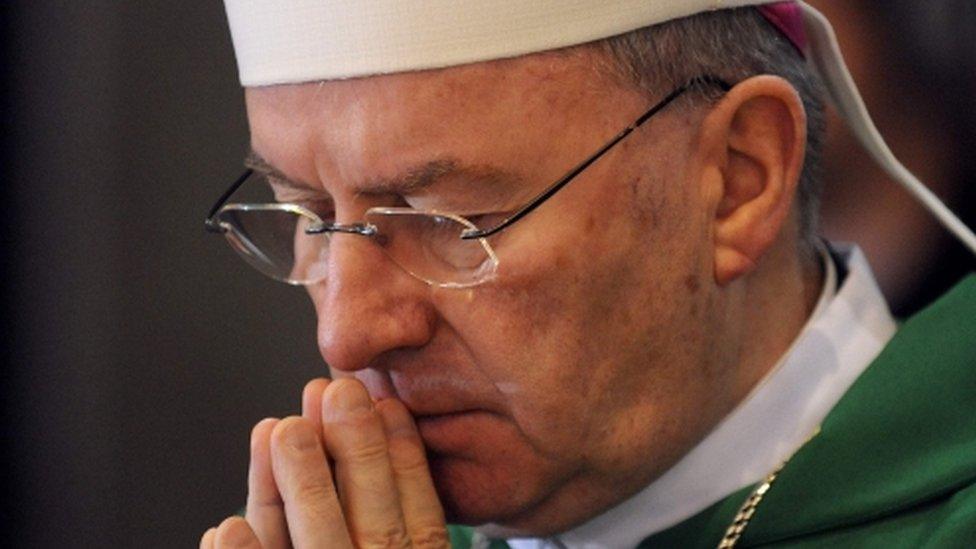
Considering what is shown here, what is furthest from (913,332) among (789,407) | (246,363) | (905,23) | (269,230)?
(246,363)

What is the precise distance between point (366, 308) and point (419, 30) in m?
0.38

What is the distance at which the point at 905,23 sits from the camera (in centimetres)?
434

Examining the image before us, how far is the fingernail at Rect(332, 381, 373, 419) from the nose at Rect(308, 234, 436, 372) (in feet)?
0.13

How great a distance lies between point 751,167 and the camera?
2.54 meters

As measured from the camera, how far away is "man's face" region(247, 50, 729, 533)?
7.62ft

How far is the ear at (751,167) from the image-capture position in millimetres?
2473

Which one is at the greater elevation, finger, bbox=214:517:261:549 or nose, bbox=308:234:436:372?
nose, bbox=308:234:436:372

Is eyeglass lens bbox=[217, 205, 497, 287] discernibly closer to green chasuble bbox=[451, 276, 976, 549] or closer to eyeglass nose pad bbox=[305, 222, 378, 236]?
eyeglass nose pad bbox=[305, 222, 378, 236]

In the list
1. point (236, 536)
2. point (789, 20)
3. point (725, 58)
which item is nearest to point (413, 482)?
point (236, 536)

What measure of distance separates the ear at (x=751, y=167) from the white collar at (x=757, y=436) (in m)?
0.20

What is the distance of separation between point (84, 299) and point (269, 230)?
2.14m

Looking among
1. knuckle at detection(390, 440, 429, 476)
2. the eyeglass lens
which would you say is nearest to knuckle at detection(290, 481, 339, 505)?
knuckle at detection(390, 440, 429, 476)

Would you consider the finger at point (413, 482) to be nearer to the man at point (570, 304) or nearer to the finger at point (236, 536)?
the man at point (570, 304)

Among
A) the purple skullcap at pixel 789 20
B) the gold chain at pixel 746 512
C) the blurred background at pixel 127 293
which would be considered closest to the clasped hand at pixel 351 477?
the gold chain at pixel 746 512
